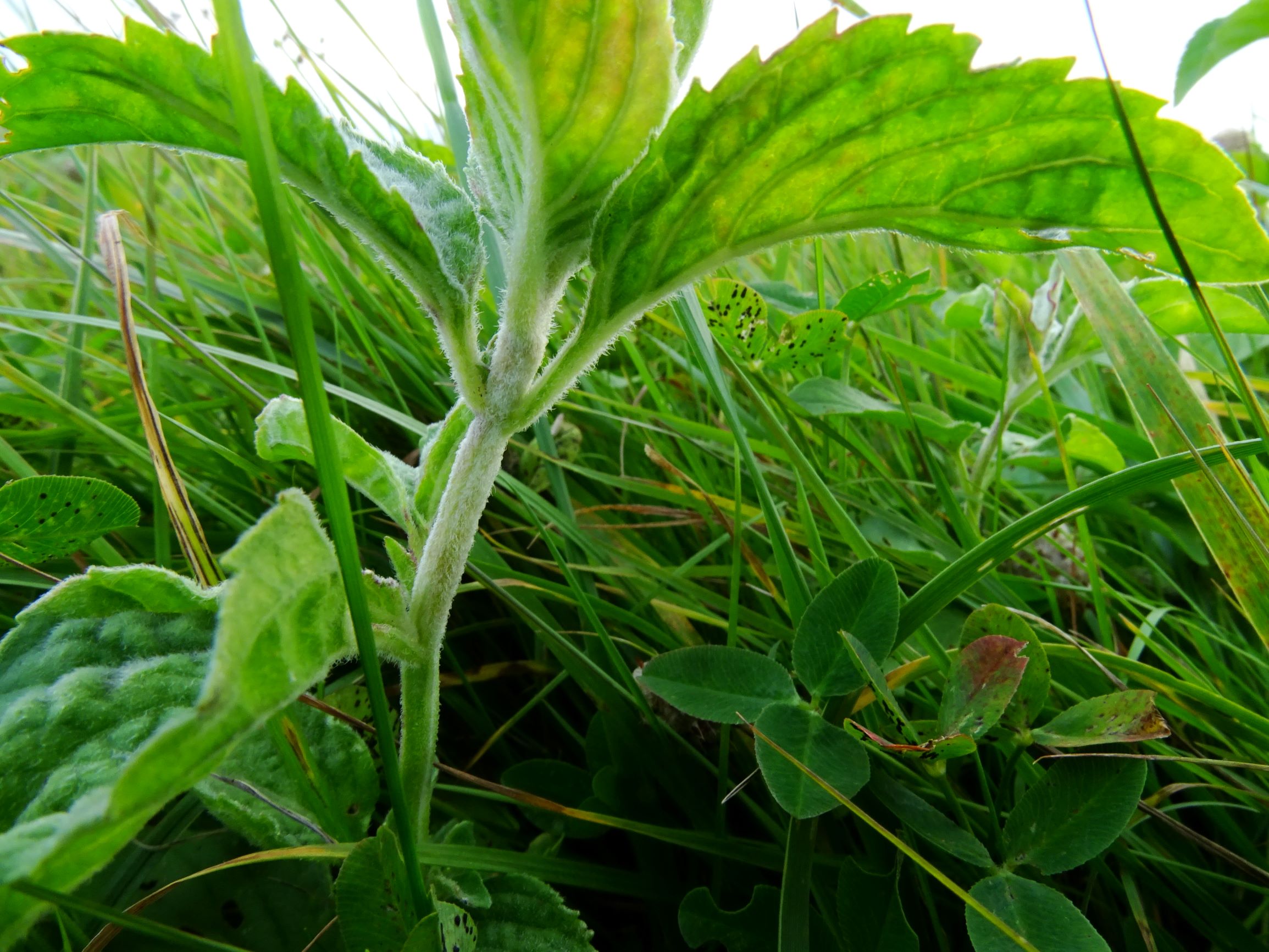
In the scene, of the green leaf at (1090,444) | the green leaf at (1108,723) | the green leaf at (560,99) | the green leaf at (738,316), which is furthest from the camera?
the green leaf at (1090,444)

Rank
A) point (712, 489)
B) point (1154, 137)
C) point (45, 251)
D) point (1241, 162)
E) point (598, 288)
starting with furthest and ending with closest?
point (1241, 162) → point (45, 251) → point (712, 489) → point (598, 288) → point (1154, 137)

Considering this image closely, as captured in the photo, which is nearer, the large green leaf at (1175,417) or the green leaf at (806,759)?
the green leaf at (806,759)

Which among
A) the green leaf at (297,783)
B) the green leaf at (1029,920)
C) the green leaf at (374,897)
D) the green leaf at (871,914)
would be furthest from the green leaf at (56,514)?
the green leaf at (1029,920)

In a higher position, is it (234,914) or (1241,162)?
(1241,162)

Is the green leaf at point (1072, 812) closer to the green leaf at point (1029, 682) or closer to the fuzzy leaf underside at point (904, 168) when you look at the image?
the green leaf at point (1029, 682)

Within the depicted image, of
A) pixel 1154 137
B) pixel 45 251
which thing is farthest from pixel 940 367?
pixel 45 251

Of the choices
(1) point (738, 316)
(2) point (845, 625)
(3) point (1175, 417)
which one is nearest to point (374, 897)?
(2) point (845, 625)

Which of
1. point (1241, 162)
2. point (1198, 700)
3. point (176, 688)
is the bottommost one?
point (1198, 700)

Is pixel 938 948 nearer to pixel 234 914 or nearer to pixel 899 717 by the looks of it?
pixel 899 717
